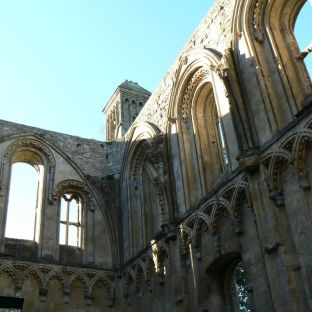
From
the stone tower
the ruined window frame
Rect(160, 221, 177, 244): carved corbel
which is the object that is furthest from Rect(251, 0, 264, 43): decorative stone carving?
the stone tower

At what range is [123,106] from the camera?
22.8 metres

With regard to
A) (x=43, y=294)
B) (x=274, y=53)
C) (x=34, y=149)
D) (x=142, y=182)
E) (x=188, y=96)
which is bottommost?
(x=43, y=294)

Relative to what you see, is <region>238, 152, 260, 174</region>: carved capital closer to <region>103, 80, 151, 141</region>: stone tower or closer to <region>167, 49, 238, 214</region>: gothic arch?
<region>167, 49, 238, 214</region>: gothic arch

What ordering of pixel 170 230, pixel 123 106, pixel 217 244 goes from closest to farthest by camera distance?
1. pixel 217 244
2. pixel 170 230
3. pixel 123 106

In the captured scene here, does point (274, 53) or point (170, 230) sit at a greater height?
point (274, 53)

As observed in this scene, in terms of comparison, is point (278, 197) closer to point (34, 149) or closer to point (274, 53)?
point (274, 53)

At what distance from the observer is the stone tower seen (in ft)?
72.8

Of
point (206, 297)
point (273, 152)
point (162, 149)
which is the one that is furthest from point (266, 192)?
point (162, 149)

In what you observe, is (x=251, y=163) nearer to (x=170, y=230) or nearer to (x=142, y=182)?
(x=170, y=230)

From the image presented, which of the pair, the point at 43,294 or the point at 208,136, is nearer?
the point at 208,136

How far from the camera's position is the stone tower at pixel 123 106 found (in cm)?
2219

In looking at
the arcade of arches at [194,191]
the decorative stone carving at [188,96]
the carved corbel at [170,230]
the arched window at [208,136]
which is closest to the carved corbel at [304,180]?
the arcade of arches at [194,191]

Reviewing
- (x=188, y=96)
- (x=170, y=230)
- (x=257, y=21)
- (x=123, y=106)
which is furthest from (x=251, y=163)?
(x=123, y=106)

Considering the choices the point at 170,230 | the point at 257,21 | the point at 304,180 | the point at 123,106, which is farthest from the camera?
the point at 123,106
